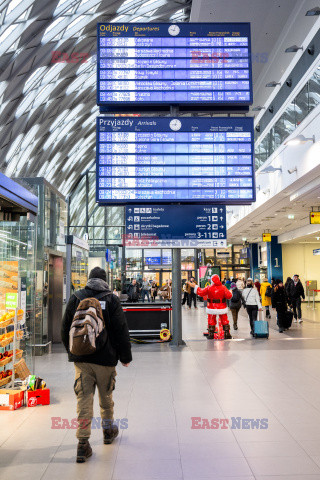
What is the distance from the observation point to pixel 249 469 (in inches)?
148

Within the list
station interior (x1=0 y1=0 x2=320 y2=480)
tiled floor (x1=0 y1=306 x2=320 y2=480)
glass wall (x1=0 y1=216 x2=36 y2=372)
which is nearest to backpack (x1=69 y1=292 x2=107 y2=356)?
station interior (x1=0 y1=0 x2=320 y2=480)

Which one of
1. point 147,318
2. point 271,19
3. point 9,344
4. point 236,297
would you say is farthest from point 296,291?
point 9,344

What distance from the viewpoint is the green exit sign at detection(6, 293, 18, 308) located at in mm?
6469

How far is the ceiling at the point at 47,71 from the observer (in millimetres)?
16750

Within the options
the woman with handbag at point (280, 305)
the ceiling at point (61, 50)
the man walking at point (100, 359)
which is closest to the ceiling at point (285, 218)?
the woman with handbag at point (280, 305)

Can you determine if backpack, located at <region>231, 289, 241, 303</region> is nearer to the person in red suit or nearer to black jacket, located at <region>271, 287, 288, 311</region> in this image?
black jacket, located at <region>271, 287, 288, 311</region>

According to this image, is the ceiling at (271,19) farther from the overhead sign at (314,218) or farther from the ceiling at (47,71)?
the overhead sign at (314,218)

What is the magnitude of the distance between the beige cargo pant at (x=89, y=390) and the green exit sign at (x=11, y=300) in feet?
8.36

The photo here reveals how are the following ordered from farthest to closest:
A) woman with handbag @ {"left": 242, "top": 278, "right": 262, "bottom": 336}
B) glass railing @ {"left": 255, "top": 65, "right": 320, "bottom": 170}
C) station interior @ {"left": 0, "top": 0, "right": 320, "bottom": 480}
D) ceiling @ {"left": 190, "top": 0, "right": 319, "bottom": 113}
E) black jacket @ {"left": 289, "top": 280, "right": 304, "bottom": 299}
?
black jacket @ {"left": 289, "top": 280, "right": 304, "bottom": 299} < ceiling @ {"left": 190, "top": 0, "right": 319, "bottom": 113} < woman with handbag @ {"left": 242, "top": 278, "right": 262, "bottom": 336} < glass railing @ {"left": 255, "top": 65, "right": 320, "bottom": 170} < station interior @ {"left": 0, "top": 0, "right": 320, "bottom": 480}

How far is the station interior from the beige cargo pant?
0.32 ft

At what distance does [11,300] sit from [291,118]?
462 inches

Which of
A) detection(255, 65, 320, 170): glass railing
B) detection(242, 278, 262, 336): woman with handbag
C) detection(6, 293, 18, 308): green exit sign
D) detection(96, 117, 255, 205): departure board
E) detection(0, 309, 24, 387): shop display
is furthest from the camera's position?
detection(242, 278, 262, 336): woman with handbag

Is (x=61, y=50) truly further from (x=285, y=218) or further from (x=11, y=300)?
(x=11, y=300)

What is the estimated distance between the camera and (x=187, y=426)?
493 centimetres
